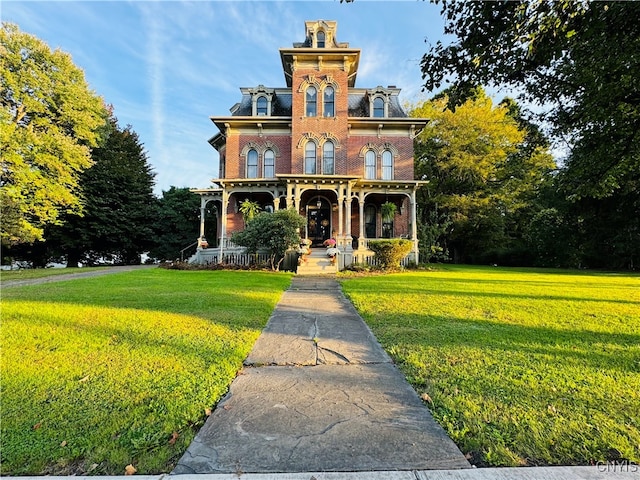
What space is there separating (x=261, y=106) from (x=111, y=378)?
1971 cm

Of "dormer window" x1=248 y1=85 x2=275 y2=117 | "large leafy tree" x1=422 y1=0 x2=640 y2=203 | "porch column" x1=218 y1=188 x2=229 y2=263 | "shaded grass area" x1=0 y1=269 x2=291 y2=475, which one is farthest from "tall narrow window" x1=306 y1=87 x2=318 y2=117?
"shaded grass area" x1=0 y1=269 x2=291 y2=475

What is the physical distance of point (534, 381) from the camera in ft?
10.1

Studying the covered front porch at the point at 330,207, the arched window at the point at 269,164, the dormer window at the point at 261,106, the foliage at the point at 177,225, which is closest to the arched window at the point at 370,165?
the covered front porch at the point at 330,207

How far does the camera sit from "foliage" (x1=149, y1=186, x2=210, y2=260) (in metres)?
26.8

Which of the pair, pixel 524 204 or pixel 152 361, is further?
pixel 524 204

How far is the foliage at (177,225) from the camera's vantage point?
26828 millimetres

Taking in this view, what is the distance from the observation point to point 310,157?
1888cm

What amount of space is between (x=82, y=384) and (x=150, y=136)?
32.8 meters

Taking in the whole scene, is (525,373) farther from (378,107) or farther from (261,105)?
(261,105)

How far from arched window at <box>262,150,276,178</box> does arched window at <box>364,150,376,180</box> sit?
568cm

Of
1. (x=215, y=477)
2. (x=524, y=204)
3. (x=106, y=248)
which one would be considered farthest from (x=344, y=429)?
(x=106, y=248)

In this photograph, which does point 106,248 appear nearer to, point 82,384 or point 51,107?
point 51,107

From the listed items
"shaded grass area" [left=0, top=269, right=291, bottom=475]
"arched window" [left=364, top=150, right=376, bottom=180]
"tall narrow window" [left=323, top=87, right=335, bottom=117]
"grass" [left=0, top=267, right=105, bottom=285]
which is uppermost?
"tall narrow window" [left=323, top=87, right=335, bottom=117]

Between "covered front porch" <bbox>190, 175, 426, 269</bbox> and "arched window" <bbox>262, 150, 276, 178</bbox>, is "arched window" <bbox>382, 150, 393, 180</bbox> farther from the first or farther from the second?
"arched window" <bbox>262, 150, 276, 178</bbox>
